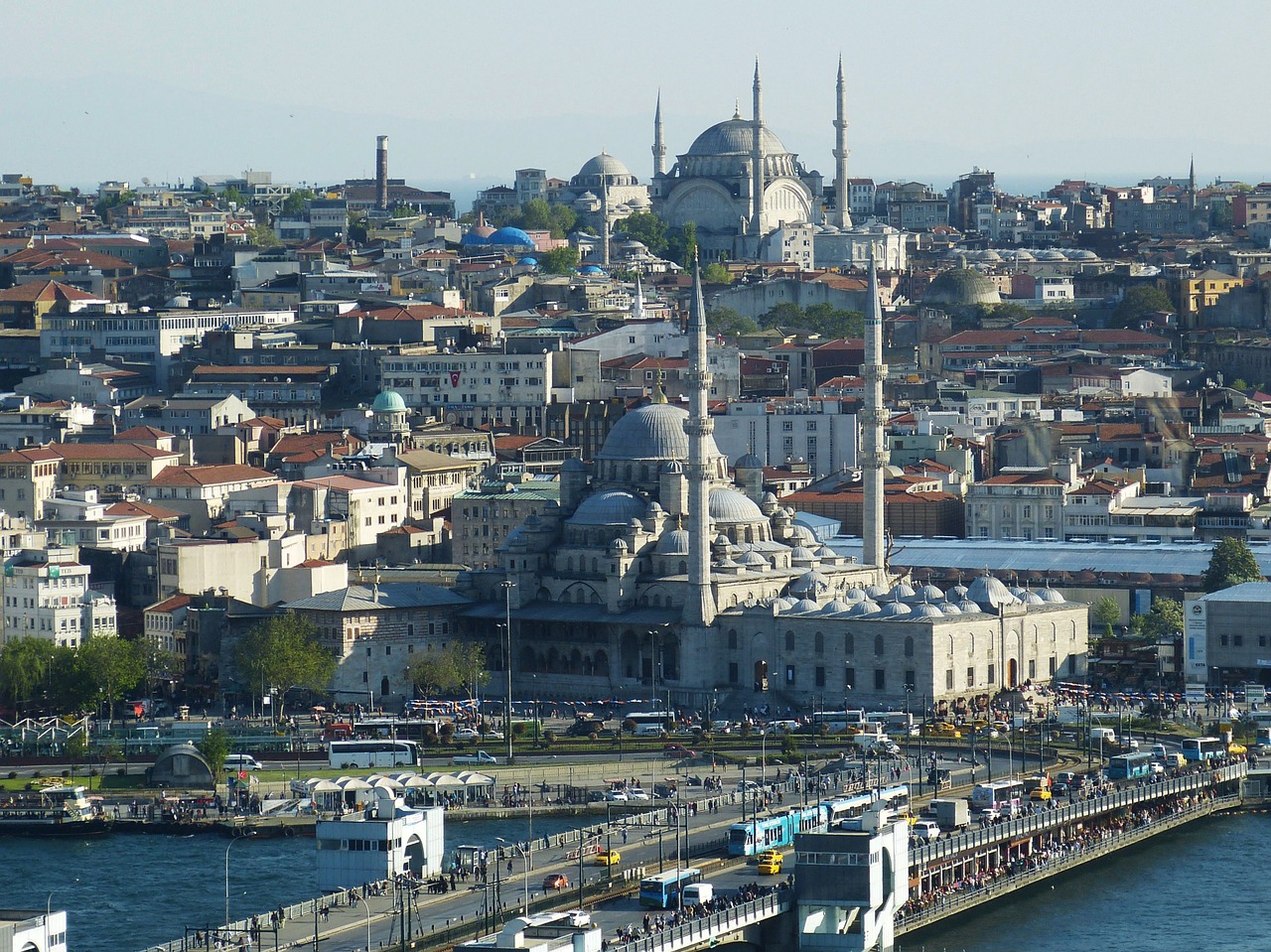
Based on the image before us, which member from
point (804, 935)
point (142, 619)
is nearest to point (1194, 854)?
point (804, 935)

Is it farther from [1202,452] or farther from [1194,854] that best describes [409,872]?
[1202,452]

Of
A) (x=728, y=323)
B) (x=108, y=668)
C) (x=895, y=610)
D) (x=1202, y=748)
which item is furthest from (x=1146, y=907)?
(x=728, y=323)

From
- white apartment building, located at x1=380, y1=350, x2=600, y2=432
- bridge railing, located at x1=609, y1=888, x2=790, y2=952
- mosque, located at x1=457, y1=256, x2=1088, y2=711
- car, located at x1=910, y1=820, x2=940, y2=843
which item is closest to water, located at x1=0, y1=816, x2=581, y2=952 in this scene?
bridge railing, located at x1=609, y1=888, x2=790, y2=952

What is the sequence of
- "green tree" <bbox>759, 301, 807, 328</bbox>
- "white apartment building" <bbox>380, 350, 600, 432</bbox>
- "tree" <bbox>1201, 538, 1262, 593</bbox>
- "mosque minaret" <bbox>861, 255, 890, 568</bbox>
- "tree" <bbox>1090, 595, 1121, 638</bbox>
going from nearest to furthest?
"tree" <bbox>1201, 538, 1262, 593</bbox> → "tree" <bbox>1090, 595, 1121, 638</bbox> → "mosque minaret" <bbox>861, 255, 890, 568</bbox> → "white apartment building" <bbox>380, 350, 600, 432</bbox> → "green tree" <bbox>759, 301, 807, 328</bbox>

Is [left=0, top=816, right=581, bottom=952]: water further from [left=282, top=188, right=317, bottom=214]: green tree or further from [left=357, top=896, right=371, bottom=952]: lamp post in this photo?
[left=282, top=188, right=317, bottom=214]: green tree

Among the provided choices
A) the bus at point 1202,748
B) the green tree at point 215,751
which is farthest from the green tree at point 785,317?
the green tree at point 215,751

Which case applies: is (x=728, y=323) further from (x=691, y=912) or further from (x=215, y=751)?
(x=691, y=912)
